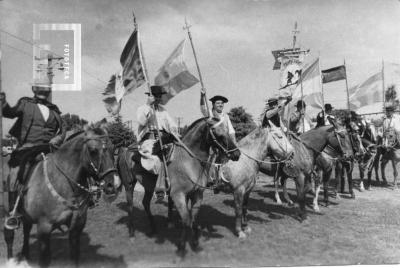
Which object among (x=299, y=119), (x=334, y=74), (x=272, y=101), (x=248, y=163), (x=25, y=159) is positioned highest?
(x=334, y=74)

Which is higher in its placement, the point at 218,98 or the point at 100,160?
the point at 218,98

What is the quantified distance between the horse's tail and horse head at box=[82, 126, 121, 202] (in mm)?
2314

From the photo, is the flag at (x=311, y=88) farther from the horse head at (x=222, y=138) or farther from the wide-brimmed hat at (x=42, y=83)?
the wide-brimmed hat at (x=42, y=83)

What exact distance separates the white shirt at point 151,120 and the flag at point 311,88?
4.89 m

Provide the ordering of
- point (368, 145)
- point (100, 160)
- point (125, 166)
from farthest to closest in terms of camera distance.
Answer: point (368, 145) → point (125, 166) → point (100, 160)

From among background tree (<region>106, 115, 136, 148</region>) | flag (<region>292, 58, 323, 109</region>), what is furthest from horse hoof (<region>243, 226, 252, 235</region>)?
flag (<region>292, 58, 323, 109</region>)

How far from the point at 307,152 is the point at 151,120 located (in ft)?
15.4

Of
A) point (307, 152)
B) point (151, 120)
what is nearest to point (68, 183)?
point (151, 120)

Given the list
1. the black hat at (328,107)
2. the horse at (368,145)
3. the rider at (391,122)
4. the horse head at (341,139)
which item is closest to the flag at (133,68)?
the horse head at (341,139)

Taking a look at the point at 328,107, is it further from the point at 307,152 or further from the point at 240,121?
the point at 240,121

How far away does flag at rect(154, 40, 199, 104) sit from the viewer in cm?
659

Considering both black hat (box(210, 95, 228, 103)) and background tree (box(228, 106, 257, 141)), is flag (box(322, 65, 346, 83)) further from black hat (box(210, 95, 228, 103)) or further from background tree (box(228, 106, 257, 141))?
background tree (box(228, 106, 257, 141))

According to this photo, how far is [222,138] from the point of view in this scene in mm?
5824

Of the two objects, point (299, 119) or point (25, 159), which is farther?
point (299, 119)
